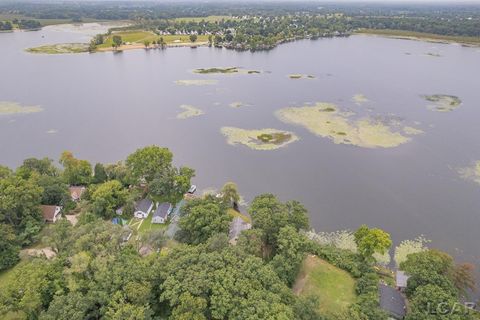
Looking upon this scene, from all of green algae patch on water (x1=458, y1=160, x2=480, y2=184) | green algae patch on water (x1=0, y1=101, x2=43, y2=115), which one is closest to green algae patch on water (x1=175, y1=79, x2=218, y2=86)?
green algae patch on water (x1=0, y1=101, x2=43, y2=115)

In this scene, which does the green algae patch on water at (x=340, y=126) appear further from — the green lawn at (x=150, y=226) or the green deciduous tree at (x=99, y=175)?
the green deciduous tree at (x=99, y=175)

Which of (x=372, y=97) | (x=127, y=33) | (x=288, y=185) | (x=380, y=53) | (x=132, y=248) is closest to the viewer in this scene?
(x=132, y=248)

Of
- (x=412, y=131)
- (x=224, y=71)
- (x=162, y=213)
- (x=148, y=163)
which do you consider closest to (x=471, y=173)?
(x=412, y=131)

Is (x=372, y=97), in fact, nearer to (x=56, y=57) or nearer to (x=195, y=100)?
(x=195, y=100)

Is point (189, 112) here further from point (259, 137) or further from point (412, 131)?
point (412, 131)

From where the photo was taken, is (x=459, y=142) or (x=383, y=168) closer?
(x=383, y=168)

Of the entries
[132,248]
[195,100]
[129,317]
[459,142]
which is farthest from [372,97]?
[129,317]
